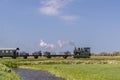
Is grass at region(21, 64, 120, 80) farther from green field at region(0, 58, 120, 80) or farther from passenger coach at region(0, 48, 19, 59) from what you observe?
passenger coach at region(0, 48, 19, 59)

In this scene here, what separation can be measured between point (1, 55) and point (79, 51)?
26.5 meters

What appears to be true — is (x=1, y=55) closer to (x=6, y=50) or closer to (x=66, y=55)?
(x=6, y=50)

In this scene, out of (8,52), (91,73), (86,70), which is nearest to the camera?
(91,73)

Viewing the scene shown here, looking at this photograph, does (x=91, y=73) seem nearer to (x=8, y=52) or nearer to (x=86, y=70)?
(x=86, y=70)

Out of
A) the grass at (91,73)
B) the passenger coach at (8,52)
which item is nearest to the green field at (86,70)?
the grass at (91,73)

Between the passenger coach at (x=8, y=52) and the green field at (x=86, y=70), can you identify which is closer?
the green field at (x=86, y=70)

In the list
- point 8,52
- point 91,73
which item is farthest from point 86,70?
point 8,52

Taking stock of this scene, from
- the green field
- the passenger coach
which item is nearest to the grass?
the green field

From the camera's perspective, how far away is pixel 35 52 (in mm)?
133125

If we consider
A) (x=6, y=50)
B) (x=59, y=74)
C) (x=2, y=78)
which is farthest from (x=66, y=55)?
(x=2, y=78)

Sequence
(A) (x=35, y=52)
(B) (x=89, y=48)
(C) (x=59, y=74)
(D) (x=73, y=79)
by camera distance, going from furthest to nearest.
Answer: (A) (x=35, y=52), (B) (x=89, y=48), (C) (x=59, y=74), (D) (x=73, y=79)

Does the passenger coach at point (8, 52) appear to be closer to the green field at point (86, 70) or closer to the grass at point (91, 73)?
the green field at point (86, 70)

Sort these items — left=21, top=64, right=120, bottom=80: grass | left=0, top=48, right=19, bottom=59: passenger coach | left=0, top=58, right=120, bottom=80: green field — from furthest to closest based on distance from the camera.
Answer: left=0, top=48, right=19, bottom=59: passenger coach < left=0, top=58, right=120, bottom=80: green field < left=21, top=64, right=120, bottom=80: grass

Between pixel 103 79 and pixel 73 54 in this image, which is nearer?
pixel 103 79
